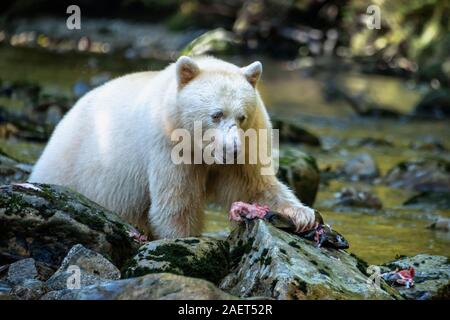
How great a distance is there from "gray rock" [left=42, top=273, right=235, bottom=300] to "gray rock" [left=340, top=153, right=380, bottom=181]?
21.1 feet

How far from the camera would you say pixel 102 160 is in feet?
20.7

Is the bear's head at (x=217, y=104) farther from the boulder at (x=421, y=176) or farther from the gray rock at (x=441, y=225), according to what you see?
the boulder at (x=421, y=176)

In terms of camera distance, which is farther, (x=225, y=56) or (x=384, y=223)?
(x=225, y=56)

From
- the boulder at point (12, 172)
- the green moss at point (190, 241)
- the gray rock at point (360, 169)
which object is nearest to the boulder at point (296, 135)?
the gray rock at point (360, 169)

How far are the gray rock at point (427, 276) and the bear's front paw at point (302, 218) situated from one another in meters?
0.63

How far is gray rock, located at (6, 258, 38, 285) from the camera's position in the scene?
4.80m

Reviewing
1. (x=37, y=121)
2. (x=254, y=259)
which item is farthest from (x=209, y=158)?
(x=37, y=121)

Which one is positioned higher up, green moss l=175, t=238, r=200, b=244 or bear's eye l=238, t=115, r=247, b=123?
bear's eye l=238, t=115, r=247, b=123

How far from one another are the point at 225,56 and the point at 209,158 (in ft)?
60.0

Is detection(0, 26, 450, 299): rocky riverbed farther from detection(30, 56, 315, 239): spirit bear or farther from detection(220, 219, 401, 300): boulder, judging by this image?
detection(30, 56, 315, 239): spirit bear

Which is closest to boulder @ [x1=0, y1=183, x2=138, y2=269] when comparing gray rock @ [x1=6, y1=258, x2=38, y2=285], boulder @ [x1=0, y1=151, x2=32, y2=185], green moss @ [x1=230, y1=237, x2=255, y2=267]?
gray rock @ [x1=6, y1=258, x2=38, y2=285]

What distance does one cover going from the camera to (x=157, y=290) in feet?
13.3

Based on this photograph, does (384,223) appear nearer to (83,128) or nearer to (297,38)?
(83,128)

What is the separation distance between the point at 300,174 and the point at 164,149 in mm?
2855
